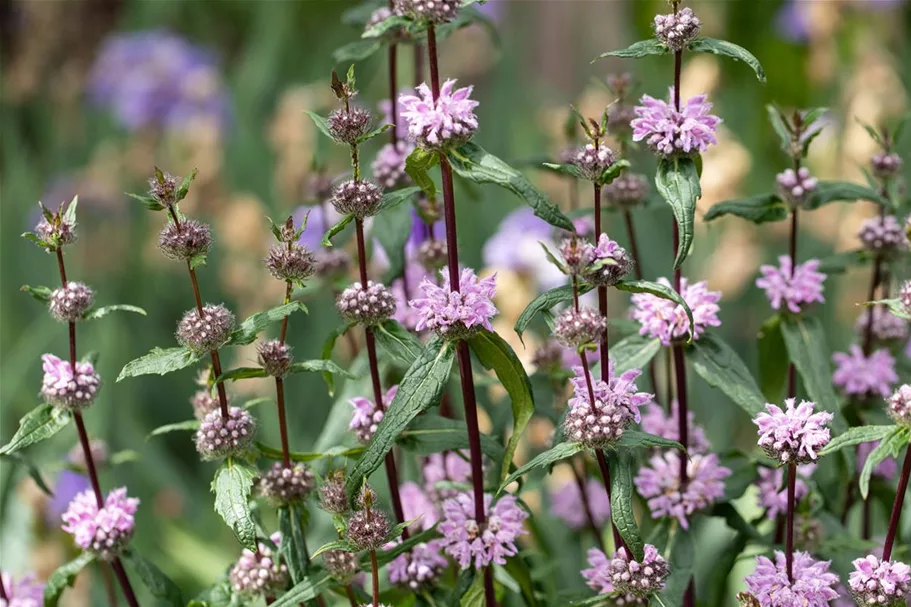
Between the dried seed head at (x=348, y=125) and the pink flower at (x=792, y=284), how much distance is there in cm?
38

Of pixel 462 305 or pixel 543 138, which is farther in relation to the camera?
pixel 543 138

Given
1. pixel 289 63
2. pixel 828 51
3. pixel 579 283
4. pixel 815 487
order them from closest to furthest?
pixel 579 283, pixel 815 487, pixel 828 51, pixel 289 63

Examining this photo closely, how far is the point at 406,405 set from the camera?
0.69 metres

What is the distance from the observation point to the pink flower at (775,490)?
2.90 feet

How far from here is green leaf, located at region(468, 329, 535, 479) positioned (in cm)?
72

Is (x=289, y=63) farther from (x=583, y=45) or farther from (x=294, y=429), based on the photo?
(x=294, y=429)

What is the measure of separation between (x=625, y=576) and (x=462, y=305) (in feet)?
0.66

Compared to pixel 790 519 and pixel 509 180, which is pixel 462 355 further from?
pixel 790 519

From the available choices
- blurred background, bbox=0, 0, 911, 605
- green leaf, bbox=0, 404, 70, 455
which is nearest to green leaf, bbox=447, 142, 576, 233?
green leaf, bbox=0, 404, 70, 455

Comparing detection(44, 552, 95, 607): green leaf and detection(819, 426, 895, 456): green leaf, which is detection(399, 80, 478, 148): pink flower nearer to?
detection(819, 426, 895, 456): green leaf

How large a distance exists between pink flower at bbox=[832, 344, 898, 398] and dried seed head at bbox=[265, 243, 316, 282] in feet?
1.70

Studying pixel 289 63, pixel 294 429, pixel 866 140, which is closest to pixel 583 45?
pixel 289 63

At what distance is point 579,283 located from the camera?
2.23 feet

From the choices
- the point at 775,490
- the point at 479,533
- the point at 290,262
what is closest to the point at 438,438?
the point at 479,533
